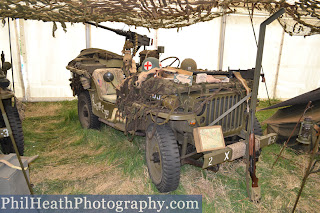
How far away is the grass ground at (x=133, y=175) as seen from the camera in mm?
3072

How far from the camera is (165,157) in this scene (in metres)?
2.83

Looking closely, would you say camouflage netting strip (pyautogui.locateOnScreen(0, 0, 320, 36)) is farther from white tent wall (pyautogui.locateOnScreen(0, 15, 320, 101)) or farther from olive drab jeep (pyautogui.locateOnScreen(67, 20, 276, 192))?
white tent wall (pyautogui.locateOnScreen(0, 15, 320, 101))

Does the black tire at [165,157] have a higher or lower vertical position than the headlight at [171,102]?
lower

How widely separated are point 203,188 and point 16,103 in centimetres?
298

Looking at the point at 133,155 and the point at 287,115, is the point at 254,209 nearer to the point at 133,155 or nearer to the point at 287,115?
the point at 133,155

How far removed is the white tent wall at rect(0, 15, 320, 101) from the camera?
769 cm

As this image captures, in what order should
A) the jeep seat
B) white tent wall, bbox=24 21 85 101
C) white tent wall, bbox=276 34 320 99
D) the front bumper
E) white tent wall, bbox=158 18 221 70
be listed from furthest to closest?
Answer: white tent wall, bbox=276 34 320 99 → white tent wall, bbox=158 18 221 70 → white tent wall, bbox=24 21 85 101 → the jeep seat → the front bumper

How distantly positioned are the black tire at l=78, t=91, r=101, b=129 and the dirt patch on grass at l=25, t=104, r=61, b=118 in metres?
1.58

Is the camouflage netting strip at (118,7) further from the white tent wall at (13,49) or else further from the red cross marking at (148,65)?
the white tent wall at (13,49)

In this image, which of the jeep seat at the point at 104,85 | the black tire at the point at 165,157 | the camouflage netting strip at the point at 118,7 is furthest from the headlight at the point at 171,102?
the jeep seat at the point at 104,85

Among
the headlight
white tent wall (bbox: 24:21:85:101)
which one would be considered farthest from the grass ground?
white tent wall (bbox: 24:21:85:101)

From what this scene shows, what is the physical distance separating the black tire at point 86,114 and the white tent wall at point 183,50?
3.01 m

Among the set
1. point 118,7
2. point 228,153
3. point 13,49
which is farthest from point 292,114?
point 13,49

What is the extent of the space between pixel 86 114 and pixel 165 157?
10.4 feet
